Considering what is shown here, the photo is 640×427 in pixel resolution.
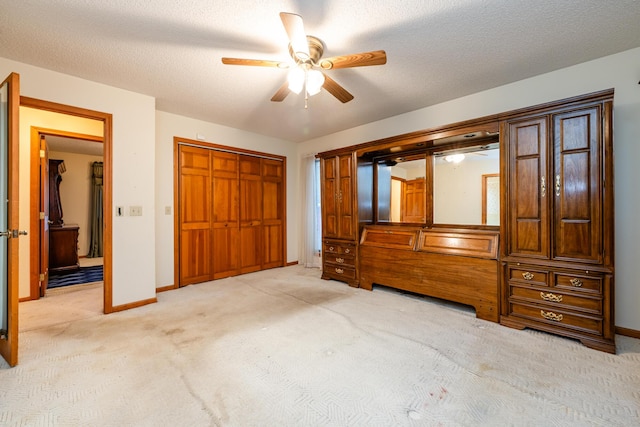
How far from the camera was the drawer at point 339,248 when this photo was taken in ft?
12.8

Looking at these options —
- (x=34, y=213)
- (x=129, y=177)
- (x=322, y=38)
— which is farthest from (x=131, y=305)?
(x=322, y=38)

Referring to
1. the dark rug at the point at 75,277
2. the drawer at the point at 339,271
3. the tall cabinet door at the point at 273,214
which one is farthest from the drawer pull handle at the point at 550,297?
the dark rug at the point at 75,277

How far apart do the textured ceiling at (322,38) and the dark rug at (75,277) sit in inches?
123

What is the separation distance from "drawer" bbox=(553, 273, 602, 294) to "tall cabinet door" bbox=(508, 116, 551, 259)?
21 cm

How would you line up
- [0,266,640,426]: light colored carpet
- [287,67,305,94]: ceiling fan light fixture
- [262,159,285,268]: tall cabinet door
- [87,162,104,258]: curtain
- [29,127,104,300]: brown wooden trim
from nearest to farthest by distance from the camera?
[0,266,640,426]: light colored carpet, [287,67,305,94]: ceiling fan light fixture, [29,127,104,300]: brown wooden trim, [262,159,285,268]: tall cabinet door, [87,162,104,258]: curtain

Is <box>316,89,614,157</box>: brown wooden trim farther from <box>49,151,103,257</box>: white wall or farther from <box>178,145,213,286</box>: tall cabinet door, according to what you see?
<box>49,151,103,257</box>: white wall

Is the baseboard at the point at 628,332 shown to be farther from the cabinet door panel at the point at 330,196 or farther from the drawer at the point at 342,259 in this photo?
the cabinet door panel at the point at 330,196

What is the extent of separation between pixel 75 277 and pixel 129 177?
2751 mm

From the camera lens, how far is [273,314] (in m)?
2.81

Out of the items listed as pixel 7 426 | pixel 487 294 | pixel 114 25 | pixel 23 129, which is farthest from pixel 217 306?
pixel 23 129

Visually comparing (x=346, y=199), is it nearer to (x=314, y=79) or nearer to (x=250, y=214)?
(x=250, y=214)

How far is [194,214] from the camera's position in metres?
4.03

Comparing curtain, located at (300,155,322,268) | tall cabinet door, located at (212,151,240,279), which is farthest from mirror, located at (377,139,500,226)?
tall cabinet door, located at (212,151,240,279)

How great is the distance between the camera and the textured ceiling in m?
1.79
